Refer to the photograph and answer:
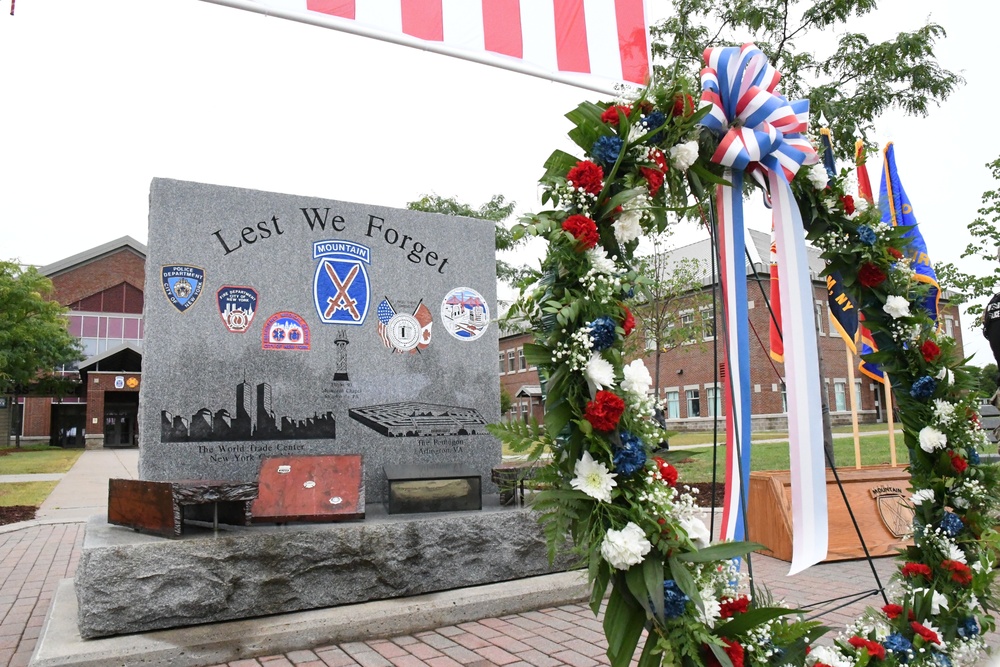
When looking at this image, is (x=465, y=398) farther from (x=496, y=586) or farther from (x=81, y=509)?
(x=81, y=509)

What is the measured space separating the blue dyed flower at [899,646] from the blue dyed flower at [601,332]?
1798 mm

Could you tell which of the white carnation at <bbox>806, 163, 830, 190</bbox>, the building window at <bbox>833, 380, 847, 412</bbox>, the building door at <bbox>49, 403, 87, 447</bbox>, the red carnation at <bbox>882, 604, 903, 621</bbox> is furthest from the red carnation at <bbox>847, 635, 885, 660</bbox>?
the building door at <bbox>49, 403, 87, 447</bbox>

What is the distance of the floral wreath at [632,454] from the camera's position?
205cm

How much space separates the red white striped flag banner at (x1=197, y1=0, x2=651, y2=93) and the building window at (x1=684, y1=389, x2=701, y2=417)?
2988 centimetres

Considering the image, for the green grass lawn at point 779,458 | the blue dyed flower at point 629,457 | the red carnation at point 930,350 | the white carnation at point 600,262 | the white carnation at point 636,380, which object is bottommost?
the green grass lawn at point 779,458

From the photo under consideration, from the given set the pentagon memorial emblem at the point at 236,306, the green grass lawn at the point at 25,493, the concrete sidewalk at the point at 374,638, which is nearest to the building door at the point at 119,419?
the green grass lawn at the point at 25,493

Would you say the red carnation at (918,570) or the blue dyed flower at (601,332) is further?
the red carnation at (918,570)

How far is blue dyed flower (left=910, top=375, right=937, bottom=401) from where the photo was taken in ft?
10.3

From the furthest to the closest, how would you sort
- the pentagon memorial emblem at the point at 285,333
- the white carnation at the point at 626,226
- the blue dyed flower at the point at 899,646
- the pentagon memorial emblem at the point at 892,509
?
the pentagon memorial emblem at the point at 892,509
the pentagon memorial emblem at the point at 285,333
the blue dyed flower at the point at 899,646
the white carnation at the point at 626,226

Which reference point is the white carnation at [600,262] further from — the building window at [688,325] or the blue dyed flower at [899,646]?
the building window at [688,325]

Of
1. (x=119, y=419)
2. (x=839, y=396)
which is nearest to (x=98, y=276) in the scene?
(x=119, y=419)

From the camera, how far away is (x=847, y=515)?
607 cm

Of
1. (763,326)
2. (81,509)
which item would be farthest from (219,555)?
(763,326)

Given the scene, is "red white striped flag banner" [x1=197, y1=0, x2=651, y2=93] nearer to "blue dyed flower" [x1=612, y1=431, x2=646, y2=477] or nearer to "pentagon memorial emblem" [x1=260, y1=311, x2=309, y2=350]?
"pentagon memorial emblem" [x1=260, y1=311, x2=309, y2=350]
